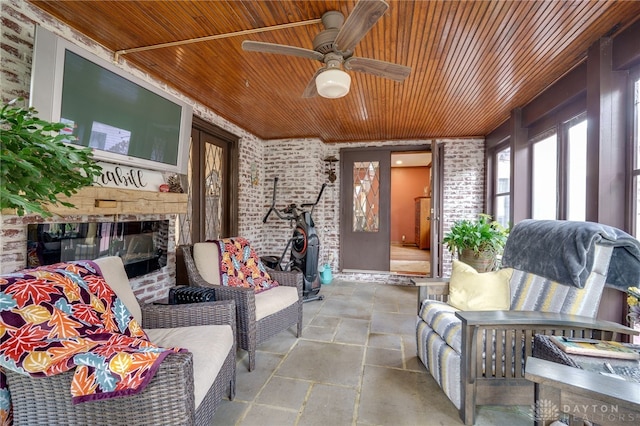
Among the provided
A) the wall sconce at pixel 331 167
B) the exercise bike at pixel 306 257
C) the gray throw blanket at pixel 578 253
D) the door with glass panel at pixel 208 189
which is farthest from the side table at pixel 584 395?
the wall sconce at pixel 331 167

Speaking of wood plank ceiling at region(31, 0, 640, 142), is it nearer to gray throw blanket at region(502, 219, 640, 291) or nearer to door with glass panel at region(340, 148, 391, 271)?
gray throw blanket at region(502, 219, 640, 291)

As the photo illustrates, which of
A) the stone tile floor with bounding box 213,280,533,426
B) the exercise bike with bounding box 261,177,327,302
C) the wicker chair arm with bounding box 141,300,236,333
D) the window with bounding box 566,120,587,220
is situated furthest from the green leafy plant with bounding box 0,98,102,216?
the window with bounding box 566,120,587,220

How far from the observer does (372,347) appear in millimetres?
2432

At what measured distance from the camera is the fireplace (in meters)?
1.71

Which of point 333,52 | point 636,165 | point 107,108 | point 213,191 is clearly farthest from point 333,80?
point 213,191

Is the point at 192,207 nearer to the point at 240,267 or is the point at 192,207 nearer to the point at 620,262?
the point at 240,267

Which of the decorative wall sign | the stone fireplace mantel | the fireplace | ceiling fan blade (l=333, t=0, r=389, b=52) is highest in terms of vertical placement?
ceiling fan blade (l=333, t=0, r=389, b=52)

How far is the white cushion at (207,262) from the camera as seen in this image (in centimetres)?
236

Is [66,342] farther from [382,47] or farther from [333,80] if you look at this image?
[382,47]

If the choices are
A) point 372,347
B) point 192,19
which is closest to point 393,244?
point 372,347

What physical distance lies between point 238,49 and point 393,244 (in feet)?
24.2

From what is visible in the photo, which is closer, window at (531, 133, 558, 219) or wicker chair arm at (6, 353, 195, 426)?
wicker chair arm at (6, 353, 195, 426)

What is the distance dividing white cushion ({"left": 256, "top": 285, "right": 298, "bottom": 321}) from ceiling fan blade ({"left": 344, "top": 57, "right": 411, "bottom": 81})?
181 centimetres

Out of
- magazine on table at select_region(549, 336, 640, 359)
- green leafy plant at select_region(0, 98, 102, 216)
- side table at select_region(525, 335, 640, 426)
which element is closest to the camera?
green leafy plant at select_region(0, 98, 102, 216)
